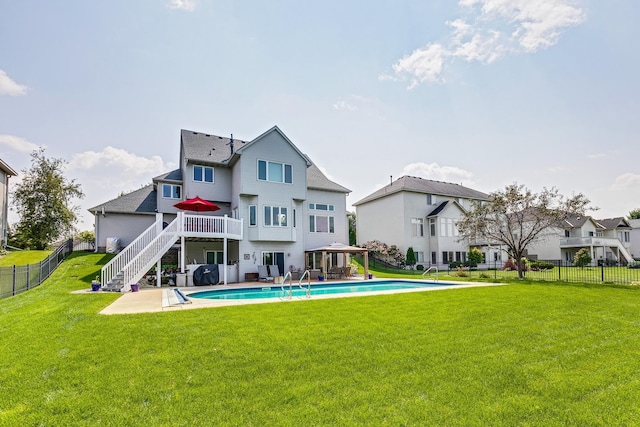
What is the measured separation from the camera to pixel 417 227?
33.3 m

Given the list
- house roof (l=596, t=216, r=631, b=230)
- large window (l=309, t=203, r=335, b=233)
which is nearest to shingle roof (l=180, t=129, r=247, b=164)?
large window (l=309, t=203, r=335, b=233)

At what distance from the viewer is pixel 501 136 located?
1898 centimetres

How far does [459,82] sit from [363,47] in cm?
481

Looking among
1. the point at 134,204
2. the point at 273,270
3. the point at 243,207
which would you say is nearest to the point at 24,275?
the point at 243,207

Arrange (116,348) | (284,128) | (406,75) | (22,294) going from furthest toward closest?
(284,128) < (406,75) < (22,294) < (116,348)

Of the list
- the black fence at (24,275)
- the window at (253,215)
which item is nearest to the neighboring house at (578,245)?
the window at (253,215)

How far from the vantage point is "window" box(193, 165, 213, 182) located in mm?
21641

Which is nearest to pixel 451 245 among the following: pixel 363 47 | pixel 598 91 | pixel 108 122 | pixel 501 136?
pixel 501 136

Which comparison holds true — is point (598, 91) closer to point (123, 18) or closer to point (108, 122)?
point (123, 18)

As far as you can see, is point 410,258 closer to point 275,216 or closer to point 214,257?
point 275,216

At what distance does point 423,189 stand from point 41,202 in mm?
32921

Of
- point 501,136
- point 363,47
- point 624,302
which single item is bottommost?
point 624,302

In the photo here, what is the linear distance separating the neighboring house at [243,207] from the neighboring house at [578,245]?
27.1m

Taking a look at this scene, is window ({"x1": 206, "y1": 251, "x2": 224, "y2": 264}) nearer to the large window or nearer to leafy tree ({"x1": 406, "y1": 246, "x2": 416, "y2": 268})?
the large window
